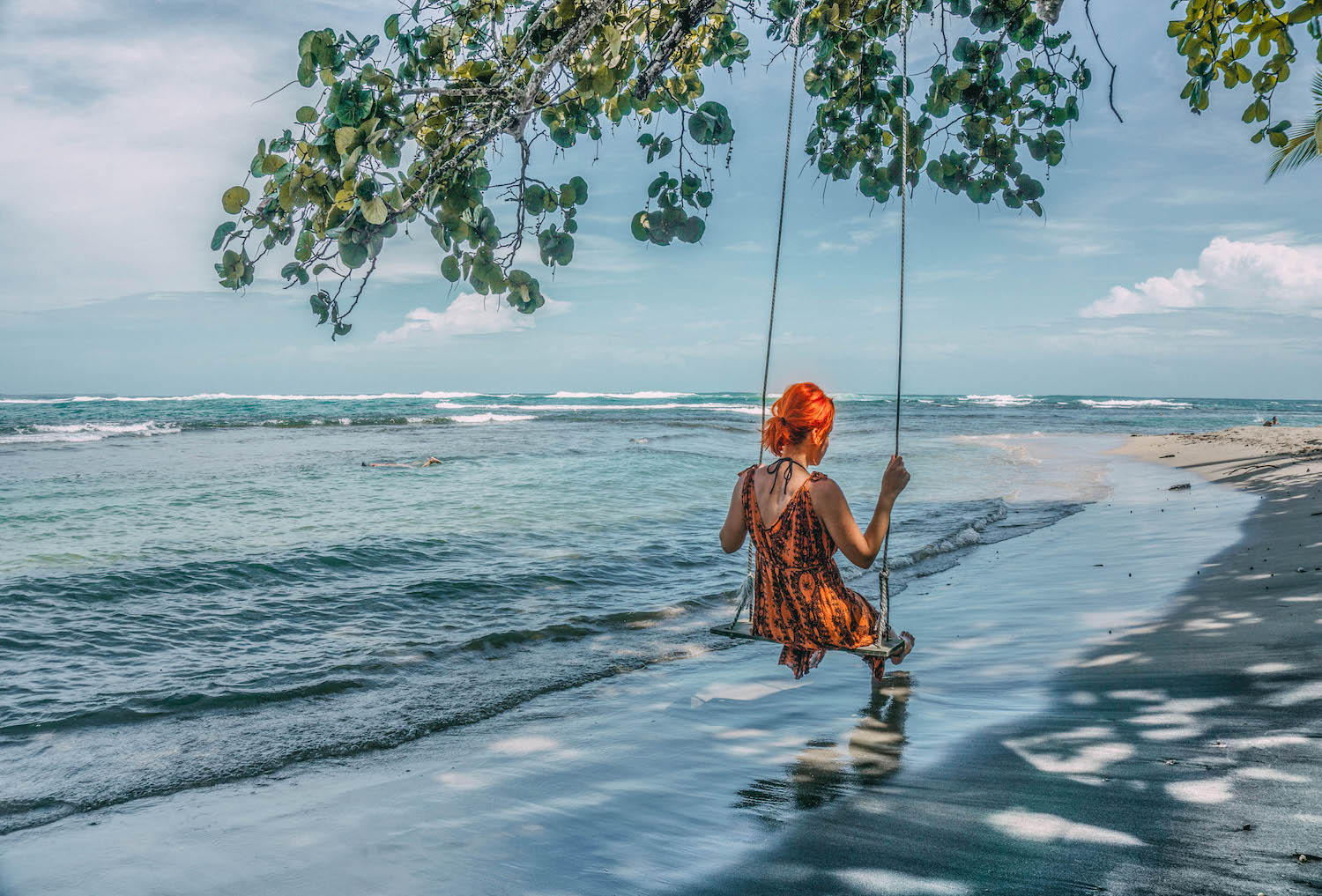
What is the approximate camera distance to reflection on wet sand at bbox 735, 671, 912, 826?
2.82 metres

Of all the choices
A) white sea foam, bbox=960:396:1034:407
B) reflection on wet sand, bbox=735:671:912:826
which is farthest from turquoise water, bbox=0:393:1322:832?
white sea foam, bbox=960:396:1034:407

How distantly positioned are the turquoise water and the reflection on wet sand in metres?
2.00

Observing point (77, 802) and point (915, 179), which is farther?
point (915, 179)

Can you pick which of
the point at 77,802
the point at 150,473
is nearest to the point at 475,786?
the point at 77,802

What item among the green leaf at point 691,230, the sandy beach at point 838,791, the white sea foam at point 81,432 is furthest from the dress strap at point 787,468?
the white sea foam at point 81,432

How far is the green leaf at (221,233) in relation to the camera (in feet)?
7.81

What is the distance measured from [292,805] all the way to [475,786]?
30.9 inches

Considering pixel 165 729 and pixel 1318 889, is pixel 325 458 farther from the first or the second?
pixel 1318 889

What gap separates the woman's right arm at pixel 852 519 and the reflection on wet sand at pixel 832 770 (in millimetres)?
789

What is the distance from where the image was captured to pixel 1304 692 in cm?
310

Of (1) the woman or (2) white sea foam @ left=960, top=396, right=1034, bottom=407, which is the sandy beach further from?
(2) white sea foam @ left=960, top=396, right=1034, bottom=407

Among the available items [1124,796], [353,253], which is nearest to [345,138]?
[353,253]

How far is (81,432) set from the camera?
2756 cm

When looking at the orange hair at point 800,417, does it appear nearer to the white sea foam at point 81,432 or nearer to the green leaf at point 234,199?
the green leaf at point 234,199
